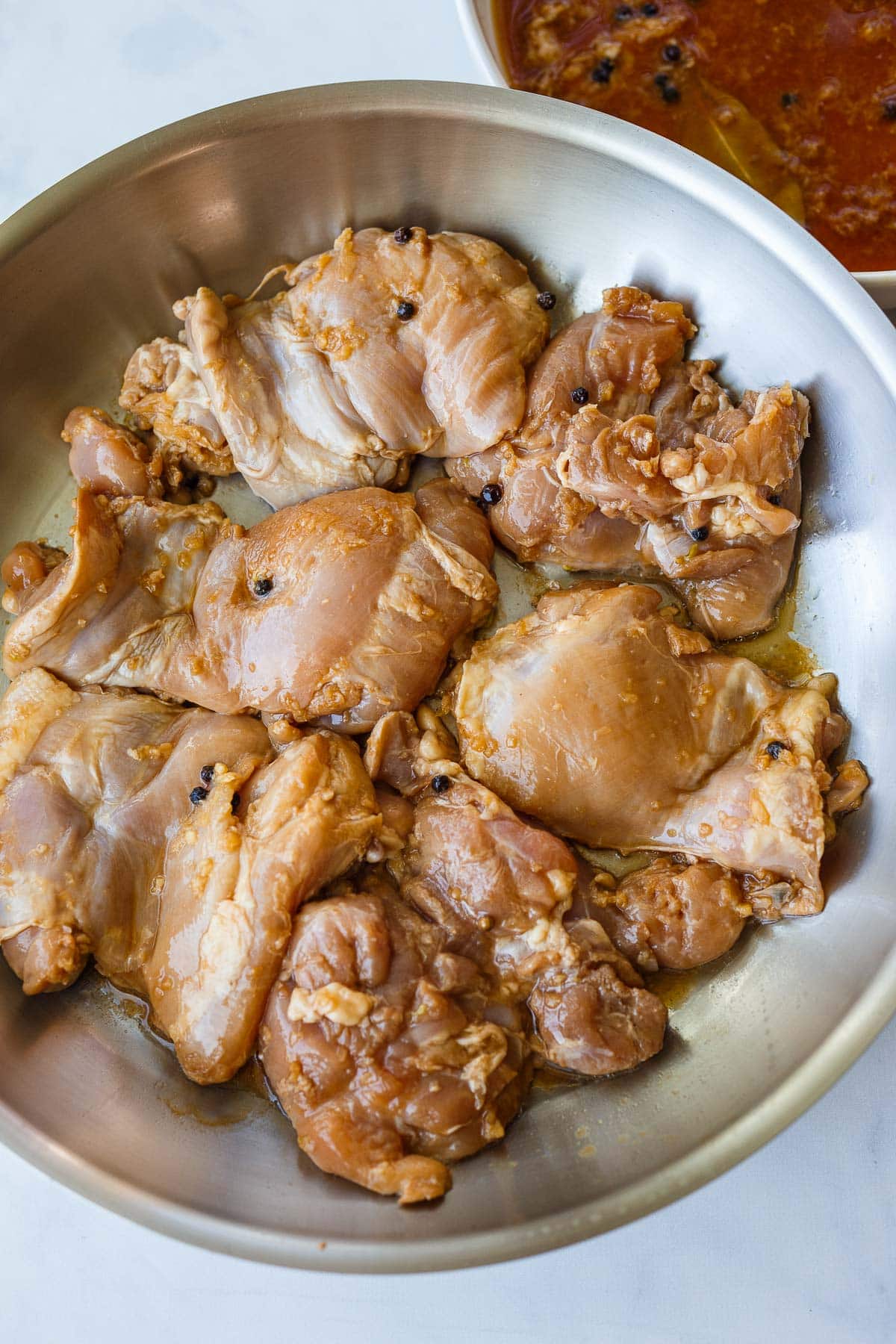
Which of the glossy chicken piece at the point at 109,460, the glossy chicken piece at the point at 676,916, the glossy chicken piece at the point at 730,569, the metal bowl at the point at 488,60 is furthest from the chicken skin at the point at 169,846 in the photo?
the metal bowl at the point at 488,60

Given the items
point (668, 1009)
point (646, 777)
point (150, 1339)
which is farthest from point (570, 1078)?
point (150, 1339)

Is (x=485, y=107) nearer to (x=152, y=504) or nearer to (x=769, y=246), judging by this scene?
(x=769, y=246)

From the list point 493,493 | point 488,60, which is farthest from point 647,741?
point 488,60

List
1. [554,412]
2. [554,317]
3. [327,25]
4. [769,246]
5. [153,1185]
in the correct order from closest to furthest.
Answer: [153,1185], [769,246], [554,412], [554,317], [327,25]

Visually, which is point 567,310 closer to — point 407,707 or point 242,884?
point 407,707

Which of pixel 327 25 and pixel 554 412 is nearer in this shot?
pixel 554 412

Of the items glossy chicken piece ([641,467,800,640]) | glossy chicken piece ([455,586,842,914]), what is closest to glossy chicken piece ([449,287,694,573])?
glossy chicken piece ([641,467,800,640])
